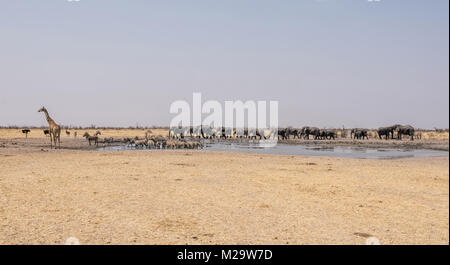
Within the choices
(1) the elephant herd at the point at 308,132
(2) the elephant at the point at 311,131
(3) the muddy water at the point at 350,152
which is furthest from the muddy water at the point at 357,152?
(2) the elephant at the point at 311,131

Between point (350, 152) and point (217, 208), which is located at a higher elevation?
point (217, 208)

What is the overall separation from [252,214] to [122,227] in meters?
3.02

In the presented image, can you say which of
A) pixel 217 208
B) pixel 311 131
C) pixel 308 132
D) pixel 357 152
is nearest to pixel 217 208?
pixel 217 208

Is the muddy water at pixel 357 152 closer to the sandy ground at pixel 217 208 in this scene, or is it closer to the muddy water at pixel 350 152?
the muddy water at pixel 350 152

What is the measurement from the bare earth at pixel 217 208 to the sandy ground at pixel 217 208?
0.07 feet

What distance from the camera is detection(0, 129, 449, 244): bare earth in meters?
6.69

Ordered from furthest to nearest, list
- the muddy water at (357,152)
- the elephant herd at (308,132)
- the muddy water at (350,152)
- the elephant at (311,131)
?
1. the elephant at (311,131)
2. the elephant herd at (308,132)
3. the muddy water at (350,152)
4. the muddy water at (357,152)

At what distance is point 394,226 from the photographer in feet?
24.6

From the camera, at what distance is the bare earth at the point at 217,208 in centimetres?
669

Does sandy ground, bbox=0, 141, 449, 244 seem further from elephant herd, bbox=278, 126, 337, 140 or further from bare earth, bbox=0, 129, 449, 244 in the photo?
elephant herd, bbox=278, 126, 337, 140

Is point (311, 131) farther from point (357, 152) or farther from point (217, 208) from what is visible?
point (217, 208)

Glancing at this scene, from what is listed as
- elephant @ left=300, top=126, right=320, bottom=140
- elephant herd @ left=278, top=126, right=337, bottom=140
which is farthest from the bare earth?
elephant @ left=300, top=126, right=320, bottom=140

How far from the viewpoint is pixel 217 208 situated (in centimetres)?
905

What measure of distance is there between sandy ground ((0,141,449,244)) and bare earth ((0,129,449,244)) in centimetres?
2
